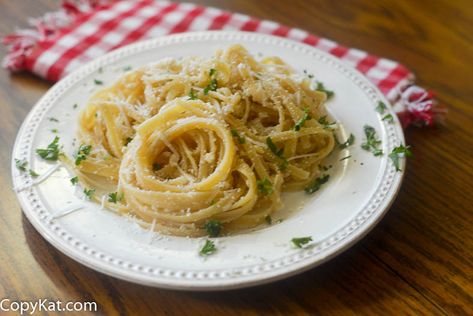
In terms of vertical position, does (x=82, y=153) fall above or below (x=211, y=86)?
below

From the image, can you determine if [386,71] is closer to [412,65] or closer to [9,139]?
[412,65]

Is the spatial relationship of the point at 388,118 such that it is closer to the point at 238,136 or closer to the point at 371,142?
the point at 371,142

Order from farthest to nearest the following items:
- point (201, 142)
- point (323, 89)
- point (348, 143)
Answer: point (323, 89), point (348, 143), point (201, 142)

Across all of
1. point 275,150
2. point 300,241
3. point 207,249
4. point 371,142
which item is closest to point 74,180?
point 207,249

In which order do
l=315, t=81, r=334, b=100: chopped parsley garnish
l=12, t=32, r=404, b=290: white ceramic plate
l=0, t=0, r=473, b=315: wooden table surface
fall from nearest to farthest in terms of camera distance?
l=12, t=32, r=404, b=290: white ceramic plate → l=0, t=0, r=473, b=315: wooden table surface → l=315, t=81, r=334, b=100: chopped parsley garnish

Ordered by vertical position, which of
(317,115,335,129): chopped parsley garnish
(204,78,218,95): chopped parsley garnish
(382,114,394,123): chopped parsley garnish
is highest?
(204,78,218,95): chopped parsley garnish

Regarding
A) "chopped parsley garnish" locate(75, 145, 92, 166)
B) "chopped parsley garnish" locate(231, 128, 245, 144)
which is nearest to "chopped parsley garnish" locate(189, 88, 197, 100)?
"chopped parsley garnish" locate(231, 128, 245, 144)

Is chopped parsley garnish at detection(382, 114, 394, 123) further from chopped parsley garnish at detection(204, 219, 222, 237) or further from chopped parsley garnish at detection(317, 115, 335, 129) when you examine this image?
chopped parsley garnish at detection(204, 219, 222, 237)
